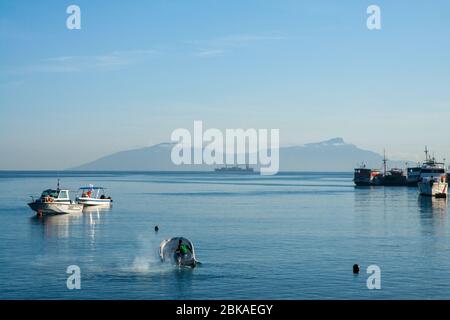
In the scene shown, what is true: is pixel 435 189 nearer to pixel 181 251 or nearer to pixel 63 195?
pixel 63 195

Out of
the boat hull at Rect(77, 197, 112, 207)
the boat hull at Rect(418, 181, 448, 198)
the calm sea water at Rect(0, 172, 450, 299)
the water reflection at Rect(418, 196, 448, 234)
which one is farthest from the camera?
the boat hull at Rect(418, 181, 448, 198)

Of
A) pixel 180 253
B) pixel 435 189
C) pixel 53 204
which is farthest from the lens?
pixel 435 189

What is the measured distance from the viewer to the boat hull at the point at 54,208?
104m

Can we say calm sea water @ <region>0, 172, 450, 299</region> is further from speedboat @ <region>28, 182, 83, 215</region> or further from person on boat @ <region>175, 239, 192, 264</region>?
speedboat @ <region>28, 182, 83, 215</region>

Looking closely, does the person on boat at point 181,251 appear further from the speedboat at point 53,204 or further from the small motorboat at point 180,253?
the speedboat at point 53,204

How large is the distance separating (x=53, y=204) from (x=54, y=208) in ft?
2.97

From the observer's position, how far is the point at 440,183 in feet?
533

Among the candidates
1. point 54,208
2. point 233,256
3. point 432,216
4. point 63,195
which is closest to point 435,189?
point 432,216

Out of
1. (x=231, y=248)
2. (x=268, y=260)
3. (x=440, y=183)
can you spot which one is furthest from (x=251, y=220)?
(x=440, y=183)

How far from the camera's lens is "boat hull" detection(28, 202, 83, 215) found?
104m

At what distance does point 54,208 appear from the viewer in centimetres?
10538

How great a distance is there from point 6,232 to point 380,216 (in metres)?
61.2

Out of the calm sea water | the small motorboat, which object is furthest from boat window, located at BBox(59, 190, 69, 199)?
the small motorboat
